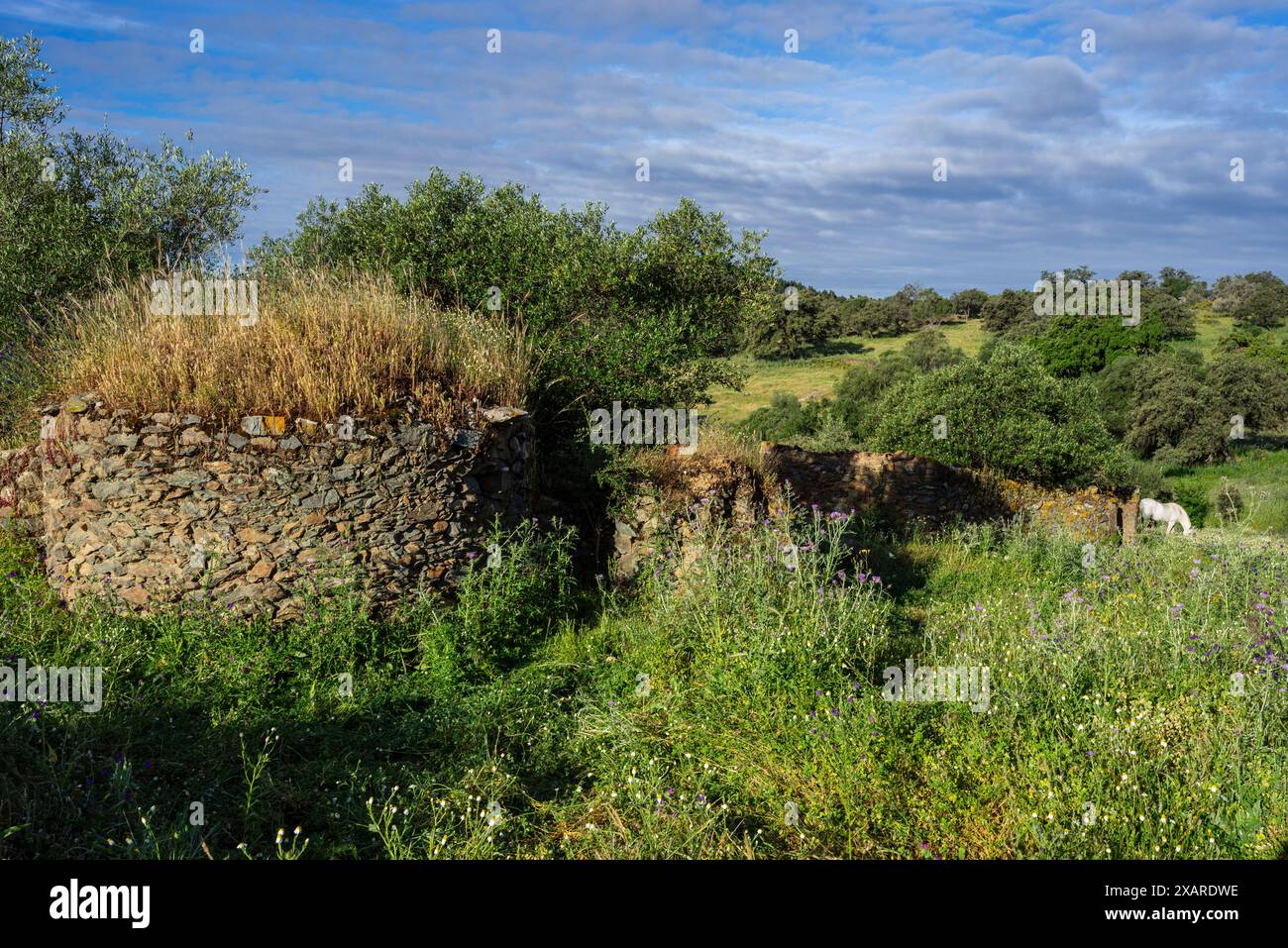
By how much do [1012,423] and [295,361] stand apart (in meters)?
14.1

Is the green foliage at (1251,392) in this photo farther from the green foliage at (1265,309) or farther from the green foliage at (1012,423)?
the green foliage at (1265,309)

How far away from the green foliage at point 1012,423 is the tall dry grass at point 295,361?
432 inches

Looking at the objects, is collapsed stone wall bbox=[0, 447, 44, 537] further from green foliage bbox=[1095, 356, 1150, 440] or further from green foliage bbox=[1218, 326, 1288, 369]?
green foliage bbox=[1218, 326, 1288, 369]

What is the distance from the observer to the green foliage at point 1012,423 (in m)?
16.5

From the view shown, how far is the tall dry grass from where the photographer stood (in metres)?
7.80

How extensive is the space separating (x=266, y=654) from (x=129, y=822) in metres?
2.16

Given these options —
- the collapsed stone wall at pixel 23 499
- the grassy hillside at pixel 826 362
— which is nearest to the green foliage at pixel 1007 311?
the grassy hillside at pixel 826 362

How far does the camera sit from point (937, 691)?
19.4ft

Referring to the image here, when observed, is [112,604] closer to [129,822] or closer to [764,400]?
[129,822]

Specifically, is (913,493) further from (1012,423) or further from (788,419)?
(788,419)

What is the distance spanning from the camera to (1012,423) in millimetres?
16562

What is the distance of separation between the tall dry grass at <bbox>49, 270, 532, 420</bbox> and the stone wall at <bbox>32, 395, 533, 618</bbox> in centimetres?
30

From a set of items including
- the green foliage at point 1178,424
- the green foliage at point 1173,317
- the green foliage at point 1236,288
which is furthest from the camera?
the green foliage at point 1236,288

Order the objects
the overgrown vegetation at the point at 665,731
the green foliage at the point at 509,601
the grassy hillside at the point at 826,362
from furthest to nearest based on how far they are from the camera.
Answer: the grassy hillside at the point at 826,362 < the green foliage at the point at 509,601 < the overgrown vegetation at the point at 665,731
